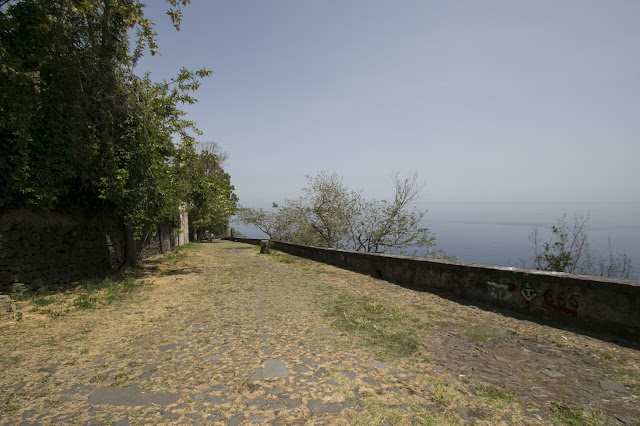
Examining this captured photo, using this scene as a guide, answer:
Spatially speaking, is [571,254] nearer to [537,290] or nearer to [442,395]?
[537,290]

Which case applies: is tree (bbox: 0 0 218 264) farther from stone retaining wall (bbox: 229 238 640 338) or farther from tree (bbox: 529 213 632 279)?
tree (bbox: 529 213 632 279)

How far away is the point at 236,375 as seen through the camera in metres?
3.46

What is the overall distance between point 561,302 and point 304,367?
4746mm

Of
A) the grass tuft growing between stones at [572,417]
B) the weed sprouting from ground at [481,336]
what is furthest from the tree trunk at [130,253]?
the grass tuft growing between stones at [572,417]

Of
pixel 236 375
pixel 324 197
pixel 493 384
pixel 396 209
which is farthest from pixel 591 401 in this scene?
pixel 324 197

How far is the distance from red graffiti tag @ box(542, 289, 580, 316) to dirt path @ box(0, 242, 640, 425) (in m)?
0.64

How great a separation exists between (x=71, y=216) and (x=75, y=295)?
269cm

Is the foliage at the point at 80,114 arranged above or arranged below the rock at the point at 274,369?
above

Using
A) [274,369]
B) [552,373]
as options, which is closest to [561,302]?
[552,373]

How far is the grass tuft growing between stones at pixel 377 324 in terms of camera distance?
169 inches

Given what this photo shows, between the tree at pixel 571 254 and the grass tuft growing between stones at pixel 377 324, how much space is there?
7663mm

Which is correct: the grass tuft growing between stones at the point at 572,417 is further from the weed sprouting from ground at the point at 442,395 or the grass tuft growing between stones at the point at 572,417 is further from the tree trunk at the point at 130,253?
the tree trunk at the point at 130,253

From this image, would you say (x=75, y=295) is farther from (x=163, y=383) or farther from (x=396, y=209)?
(x=396, y=209)

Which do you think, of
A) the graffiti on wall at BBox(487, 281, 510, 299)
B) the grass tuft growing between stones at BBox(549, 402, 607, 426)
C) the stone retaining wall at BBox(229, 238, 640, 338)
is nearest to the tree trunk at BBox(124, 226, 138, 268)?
the stone retaining wall at BBox(229, 238, 640, 338)
